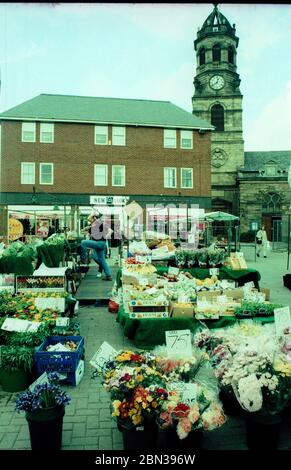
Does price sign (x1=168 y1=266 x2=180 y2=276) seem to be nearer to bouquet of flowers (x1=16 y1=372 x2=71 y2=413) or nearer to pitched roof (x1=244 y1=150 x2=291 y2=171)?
bouquet of flowers (x1=16 y1=372 x2=71 y2=413)

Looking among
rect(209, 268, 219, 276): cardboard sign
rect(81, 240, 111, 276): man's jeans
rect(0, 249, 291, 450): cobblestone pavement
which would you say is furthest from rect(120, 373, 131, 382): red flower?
rect(81, 240, 111, 276): man's jeans

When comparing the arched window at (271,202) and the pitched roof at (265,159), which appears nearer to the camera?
the arched window at (271,202)

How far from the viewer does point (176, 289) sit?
6.97 metres

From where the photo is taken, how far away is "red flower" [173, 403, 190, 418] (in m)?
3.10

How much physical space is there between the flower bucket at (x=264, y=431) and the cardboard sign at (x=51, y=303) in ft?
13.0

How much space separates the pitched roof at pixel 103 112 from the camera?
29.9 meters

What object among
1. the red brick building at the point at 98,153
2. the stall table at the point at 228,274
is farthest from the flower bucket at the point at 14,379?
the red brick building at the point at 98,153

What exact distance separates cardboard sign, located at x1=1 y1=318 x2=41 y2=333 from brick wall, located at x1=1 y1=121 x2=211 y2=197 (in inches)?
982

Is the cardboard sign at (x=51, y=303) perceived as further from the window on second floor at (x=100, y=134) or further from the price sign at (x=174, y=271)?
the window on second floor at (x=100, y=134)

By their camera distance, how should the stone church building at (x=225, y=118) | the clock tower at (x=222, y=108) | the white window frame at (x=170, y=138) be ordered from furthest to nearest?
1. the clock tower at (x=222, y=108)
2. the stone church building at (x=225, y=118)
3. the white window frame at (x=170, y=138)

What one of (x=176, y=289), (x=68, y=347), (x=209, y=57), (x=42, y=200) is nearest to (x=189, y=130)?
(x=42, y=200)

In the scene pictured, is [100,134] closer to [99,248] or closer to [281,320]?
[99,248]

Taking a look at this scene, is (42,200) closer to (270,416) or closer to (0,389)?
(0,389)

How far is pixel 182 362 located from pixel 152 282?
12.8 ft
